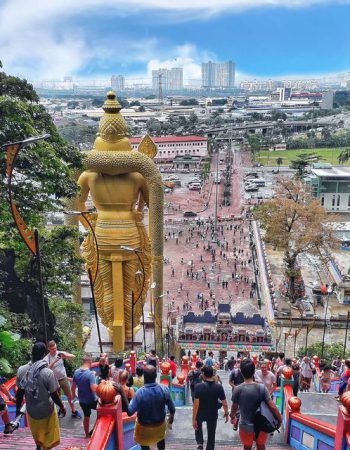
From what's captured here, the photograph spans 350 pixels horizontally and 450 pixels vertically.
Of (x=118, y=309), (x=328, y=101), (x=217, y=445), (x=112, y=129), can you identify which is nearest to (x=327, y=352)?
(x=118, y=309)

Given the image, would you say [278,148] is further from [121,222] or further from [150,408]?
[150,408]

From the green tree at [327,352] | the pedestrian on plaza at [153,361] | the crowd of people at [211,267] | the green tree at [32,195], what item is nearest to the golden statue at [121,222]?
the green tree at [32,195]

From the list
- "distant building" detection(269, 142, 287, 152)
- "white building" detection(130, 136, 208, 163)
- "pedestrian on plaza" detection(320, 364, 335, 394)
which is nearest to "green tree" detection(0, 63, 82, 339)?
A: "pedestrian on plaza" detection(320, 364, 335, 394)

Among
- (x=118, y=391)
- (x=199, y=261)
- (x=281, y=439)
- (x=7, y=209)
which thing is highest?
(x=7, y=209)

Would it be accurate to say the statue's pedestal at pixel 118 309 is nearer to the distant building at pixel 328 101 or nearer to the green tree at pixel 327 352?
the green tree at pixel 327 352

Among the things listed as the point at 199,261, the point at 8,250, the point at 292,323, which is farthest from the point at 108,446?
the point at 199,261

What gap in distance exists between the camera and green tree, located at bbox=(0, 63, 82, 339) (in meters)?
8.36

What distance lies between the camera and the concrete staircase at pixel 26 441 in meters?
5.67

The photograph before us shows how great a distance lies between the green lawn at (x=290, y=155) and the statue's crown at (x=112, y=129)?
65.8 m

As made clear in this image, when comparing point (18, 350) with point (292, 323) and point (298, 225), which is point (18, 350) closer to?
point (292, 323)

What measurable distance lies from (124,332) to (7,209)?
23.7 ft

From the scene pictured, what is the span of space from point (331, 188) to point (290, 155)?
3992 cm

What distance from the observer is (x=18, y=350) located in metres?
7.63

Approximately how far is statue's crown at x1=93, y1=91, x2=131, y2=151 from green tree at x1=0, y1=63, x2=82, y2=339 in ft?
9.70
